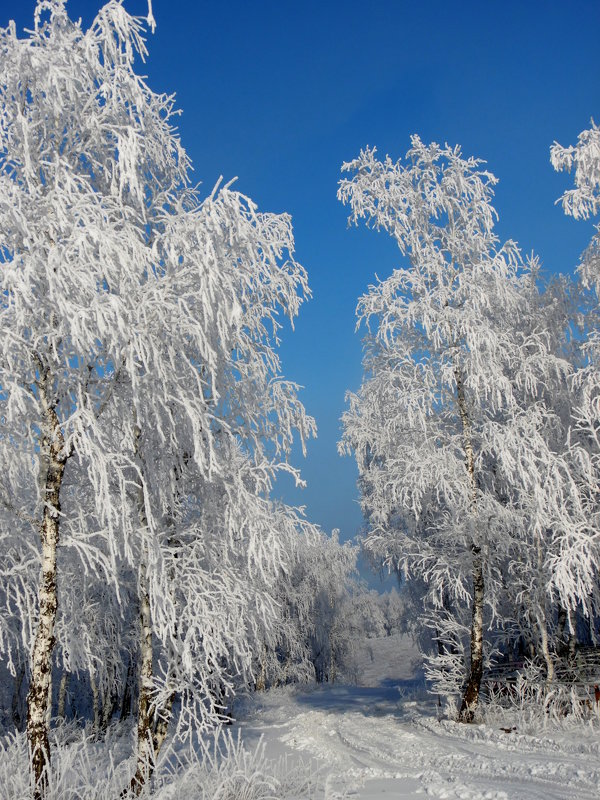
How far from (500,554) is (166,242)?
9.46m

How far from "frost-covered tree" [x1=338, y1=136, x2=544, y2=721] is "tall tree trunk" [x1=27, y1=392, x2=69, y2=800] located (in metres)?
6.64

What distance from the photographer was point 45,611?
5410mm

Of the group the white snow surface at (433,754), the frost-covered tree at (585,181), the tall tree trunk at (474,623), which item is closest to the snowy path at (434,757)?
the white snow surface at (433,754)

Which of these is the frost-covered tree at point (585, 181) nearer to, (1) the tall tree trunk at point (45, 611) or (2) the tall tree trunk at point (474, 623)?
(2) the tall tree trunk at point (474, 623)

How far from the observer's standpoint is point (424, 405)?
35.8 ft

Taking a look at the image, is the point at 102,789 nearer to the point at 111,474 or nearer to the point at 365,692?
the point at 111,474

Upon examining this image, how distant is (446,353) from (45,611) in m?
8.20

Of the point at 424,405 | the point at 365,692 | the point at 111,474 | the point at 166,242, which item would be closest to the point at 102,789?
the point at 111,474

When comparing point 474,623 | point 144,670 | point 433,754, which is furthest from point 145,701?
point 474,623

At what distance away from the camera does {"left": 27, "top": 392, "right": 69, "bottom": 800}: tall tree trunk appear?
204 inches

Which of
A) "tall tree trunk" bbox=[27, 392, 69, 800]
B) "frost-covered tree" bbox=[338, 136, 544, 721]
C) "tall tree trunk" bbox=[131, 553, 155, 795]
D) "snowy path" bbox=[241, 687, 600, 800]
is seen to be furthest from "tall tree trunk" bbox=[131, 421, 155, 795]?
"frost-covered tree" bbox=[338, 136, 544, 721]

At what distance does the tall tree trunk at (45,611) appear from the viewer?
519 cm

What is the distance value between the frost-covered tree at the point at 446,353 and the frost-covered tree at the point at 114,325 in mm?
4025

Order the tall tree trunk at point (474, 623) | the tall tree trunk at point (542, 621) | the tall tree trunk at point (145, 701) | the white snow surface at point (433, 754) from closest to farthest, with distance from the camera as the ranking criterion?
the white snow surface at point (433, 754), the tall tree trunk at point (145, 701), the tall tree trunk at point (474, 623), the tall tree trunk at point (542, 621)
